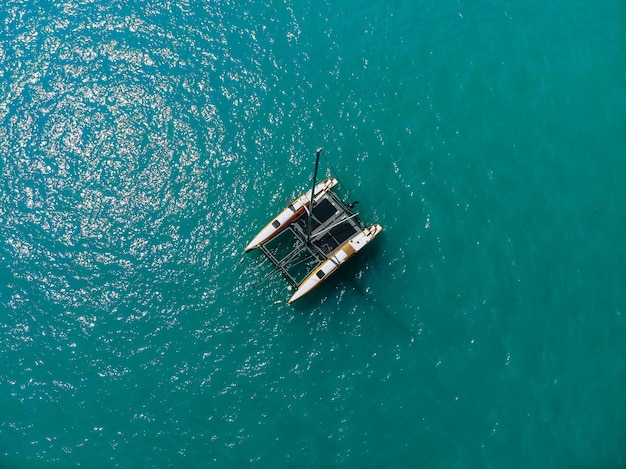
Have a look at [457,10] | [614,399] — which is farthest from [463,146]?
[614,399]

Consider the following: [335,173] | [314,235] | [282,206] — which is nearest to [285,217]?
[282,206]

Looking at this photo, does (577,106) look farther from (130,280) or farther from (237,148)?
(130,280)

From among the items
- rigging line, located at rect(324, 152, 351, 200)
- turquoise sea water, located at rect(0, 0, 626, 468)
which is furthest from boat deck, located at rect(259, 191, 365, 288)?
turquoise sea water, located at rect(0, 0, 626, 468)

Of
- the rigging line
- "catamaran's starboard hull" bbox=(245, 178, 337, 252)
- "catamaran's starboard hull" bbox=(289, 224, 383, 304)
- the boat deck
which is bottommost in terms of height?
"catamaran's starboard hull" bbox=(289, 224, 383, 304)

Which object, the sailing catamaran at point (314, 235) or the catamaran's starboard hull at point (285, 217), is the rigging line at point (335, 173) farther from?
the catamaran's starboard hull at point (285, 217)

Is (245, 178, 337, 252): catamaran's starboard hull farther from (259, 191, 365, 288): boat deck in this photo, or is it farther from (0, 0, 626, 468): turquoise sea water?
(0, 0, 626, 468): turquoise sea water

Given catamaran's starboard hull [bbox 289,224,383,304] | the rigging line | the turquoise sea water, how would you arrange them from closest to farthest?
1. the turquoise sea water
2. catamaran's starboard hull [bbox 289,224,383,304]
3. the rigging line

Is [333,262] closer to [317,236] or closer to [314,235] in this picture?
[317,236]
